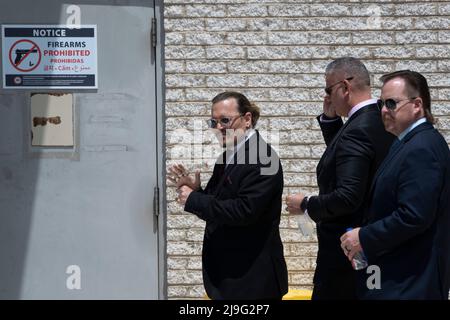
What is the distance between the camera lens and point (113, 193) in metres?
5.70

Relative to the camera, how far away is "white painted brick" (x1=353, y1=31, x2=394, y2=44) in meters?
5.65

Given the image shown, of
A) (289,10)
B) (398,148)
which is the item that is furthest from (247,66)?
(398,148)

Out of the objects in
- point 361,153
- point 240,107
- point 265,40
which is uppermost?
point 265,40

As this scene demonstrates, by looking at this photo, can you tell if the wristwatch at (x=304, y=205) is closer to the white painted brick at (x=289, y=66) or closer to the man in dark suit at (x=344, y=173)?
the man in dark suit at (x=344, y=173)

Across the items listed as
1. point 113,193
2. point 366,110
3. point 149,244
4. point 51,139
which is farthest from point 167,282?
point 366,110

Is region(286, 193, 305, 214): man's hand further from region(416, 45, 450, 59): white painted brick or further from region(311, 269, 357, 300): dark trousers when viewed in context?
region(416, 45, 450, 59): white painted brick

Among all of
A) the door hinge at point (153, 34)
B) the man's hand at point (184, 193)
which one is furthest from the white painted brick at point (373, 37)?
the man's hand at point (184, 193)

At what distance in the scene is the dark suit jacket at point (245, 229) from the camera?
388 centimetres

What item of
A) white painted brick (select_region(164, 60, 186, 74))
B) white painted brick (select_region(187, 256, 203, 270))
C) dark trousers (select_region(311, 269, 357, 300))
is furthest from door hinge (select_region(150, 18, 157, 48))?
dark trousers (select_region(311, 269, 357, 300))

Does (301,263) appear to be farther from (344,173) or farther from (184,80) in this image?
(344,173)

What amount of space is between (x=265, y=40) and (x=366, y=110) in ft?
6.41

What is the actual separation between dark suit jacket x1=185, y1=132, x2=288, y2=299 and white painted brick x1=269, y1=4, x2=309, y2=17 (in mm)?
1894

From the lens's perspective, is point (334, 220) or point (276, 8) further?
point (276, 8)
